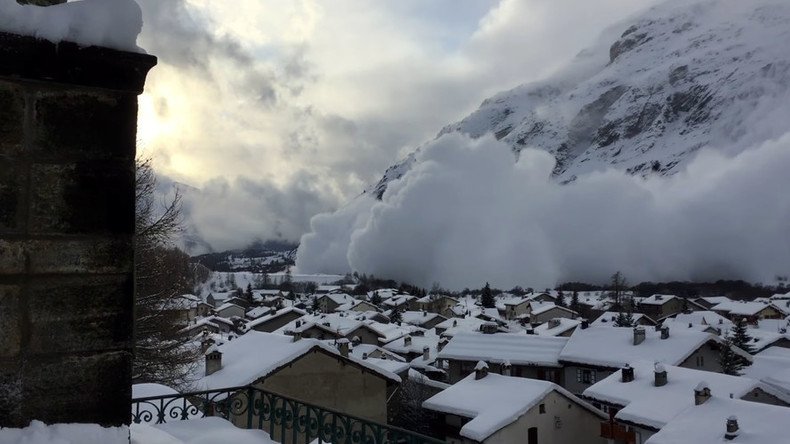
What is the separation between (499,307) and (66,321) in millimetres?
116020

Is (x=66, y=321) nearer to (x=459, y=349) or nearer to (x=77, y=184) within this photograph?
(x=77, y=184)

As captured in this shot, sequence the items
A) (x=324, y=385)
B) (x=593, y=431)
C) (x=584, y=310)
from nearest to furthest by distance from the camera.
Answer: (x=324, y=385) → (x=593, y=431) → (x=584, y=310)

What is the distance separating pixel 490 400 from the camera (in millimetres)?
32031

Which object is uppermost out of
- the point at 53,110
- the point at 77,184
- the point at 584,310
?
the point at 53,110

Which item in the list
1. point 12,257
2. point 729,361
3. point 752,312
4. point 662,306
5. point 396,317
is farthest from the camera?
point 662,306

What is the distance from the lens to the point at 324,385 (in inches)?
1001

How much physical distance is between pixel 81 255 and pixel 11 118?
0.76m

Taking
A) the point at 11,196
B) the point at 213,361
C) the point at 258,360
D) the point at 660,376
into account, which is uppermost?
the point at 11,196

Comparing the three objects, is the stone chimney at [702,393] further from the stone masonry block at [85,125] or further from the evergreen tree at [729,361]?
the stone masonry block at [85,125]

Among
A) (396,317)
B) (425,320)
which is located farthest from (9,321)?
(396,317)

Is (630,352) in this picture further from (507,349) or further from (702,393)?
(702,393)

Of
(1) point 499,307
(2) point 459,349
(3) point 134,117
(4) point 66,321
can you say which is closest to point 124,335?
(4) point 66,321

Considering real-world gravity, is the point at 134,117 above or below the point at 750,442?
above

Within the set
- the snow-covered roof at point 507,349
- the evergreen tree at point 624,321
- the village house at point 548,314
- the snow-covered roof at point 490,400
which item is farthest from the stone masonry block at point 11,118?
the village house at point 548,314
